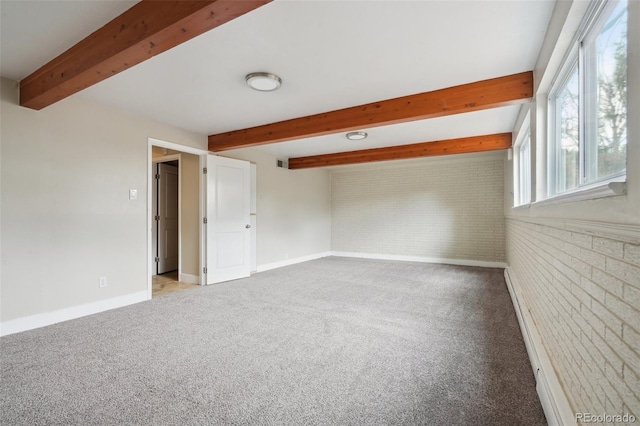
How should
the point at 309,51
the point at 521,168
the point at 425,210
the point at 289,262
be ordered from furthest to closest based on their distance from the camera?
1. the point at 425,210
2. the point at 289,262
3. the point at 521,168
4. the point at 309,51

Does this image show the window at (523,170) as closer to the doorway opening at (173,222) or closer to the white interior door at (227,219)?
the white interior door at (227,219)

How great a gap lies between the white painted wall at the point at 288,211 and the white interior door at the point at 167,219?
5.40ft

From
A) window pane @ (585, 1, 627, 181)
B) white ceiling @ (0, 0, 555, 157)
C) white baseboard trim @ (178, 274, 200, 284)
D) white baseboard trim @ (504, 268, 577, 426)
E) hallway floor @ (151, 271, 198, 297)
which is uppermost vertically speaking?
white ceiling @ (0, 0, 555, 157)

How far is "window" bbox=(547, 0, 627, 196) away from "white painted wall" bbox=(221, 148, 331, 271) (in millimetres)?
4637

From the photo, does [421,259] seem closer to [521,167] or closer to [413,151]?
[413,151]

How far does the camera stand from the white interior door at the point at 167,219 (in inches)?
224

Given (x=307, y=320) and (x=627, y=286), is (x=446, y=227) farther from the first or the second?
(x=627, y=286)

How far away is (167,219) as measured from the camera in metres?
5.84

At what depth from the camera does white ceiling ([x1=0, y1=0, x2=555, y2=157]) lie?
1.77 metres

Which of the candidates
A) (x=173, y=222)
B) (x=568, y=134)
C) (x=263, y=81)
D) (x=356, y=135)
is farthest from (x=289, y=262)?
(x=568, y=134)

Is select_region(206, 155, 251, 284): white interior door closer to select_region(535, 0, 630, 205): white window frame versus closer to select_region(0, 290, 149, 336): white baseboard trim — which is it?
select_region(0, 290, 149, 336): white baseboard trim

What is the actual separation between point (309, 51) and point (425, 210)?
5.59 metres

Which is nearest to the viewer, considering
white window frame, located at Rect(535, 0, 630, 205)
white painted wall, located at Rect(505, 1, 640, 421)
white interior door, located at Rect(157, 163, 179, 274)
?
white painted wall, located at Rect(505, 1, 640, 421)

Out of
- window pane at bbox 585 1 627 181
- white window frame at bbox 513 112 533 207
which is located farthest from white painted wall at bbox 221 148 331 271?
window pane at bbox 585 1 627 181
